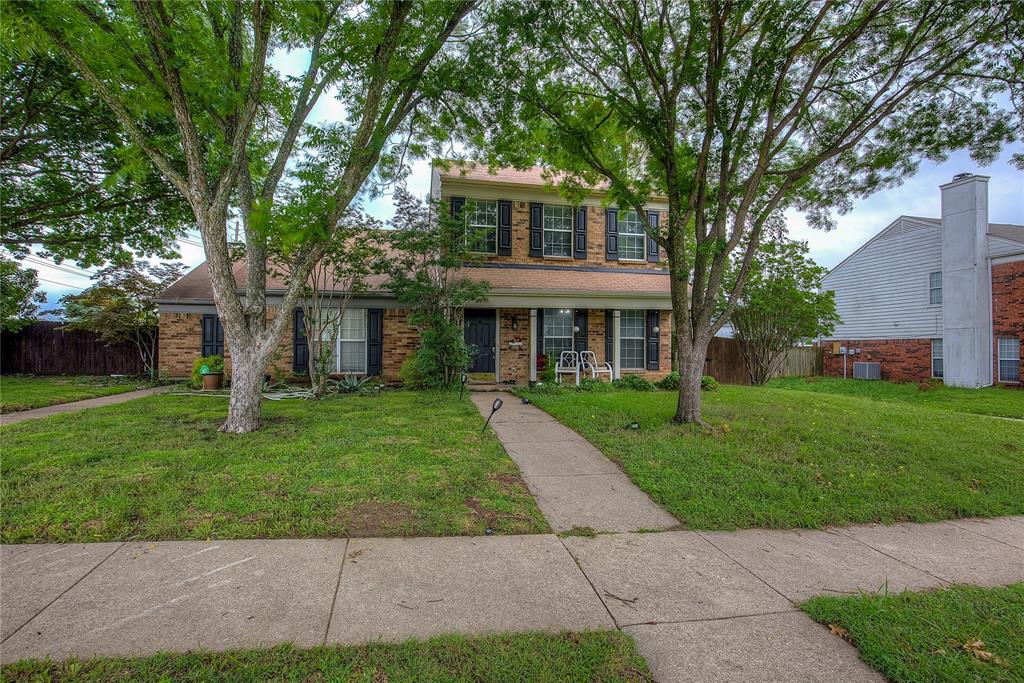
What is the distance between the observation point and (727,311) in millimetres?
6797

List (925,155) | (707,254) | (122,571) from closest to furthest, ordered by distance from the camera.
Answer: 1. (122,571)
2. (707,254)
3. (925,155)

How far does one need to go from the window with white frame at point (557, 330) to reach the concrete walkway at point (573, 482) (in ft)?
18.2

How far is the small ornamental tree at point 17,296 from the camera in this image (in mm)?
13328

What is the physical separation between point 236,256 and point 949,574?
11541mm

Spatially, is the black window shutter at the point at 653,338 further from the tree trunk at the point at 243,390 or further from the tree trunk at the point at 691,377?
the tree trunk at the point at 243,390

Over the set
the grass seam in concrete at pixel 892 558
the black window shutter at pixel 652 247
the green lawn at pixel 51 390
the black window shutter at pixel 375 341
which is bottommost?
the grass seam in concrete at pixel 892 558

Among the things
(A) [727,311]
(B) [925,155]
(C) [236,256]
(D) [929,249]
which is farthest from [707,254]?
(D) [929,249]

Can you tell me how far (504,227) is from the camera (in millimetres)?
12391

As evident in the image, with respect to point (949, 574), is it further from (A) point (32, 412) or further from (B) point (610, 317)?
(A) point (32, 412)

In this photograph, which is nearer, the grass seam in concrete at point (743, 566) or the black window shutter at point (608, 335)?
the grass seam in concrete at point (743, 566)

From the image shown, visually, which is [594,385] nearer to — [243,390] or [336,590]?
[243,390]

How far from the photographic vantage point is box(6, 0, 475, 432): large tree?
17.6 feet

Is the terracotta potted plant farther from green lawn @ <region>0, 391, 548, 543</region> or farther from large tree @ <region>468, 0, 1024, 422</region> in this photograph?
large tree @ <region>468, 0, 1024, 422</region>

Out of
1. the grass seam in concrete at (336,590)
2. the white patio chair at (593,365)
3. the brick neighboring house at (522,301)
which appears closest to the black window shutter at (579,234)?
the brick neighboring house at (522,301)
